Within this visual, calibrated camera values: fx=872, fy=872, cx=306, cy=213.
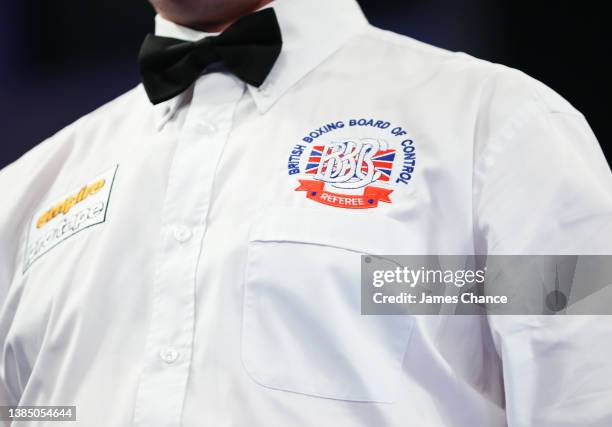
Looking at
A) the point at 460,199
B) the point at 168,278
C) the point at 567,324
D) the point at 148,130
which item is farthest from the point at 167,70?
the point at 567,324

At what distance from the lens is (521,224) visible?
3.08 feet

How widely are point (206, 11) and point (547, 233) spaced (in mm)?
555

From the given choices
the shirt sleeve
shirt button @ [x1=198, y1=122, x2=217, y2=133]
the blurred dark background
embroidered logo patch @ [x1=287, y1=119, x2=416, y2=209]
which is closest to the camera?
the shirt sleeve

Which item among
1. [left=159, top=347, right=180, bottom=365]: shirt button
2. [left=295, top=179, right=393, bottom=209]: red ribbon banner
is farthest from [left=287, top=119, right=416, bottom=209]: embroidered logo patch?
[left=159, top=347, right=180, bottom=365]: shirt button

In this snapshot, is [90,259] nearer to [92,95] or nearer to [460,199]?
[460,199]

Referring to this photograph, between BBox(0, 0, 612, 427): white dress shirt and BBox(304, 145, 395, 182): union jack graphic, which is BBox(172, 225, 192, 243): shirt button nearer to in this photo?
BBox(0, 0, 612, 427): white dress shirt

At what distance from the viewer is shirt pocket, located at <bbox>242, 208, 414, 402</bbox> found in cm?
93

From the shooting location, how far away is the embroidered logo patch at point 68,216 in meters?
1.15

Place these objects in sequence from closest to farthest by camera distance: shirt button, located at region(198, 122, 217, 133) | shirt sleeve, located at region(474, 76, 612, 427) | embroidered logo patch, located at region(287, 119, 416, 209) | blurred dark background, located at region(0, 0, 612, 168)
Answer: shirt sleeve, located at region(474, 76, 612, 427), embroidered logo patch, located at region(287, 119, 416, 209), shirt button, located at region(198, 122, 217, 133), blurred dark background, located at region(0, 0, 612, 168)

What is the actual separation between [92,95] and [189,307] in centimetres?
104

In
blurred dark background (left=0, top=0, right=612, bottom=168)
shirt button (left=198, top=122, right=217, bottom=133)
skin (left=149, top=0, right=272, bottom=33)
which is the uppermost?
blurred dark background (left=0, top=0, right=612, bottom=168)

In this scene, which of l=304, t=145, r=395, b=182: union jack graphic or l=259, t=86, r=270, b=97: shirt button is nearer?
l=304, t=145, r=395, b=182: union jack graphic

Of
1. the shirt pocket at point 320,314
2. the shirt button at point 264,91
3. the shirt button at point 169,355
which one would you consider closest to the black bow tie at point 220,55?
the shirt button at point 264,91

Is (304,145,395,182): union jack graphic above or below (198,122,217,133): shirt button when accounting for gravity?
below
